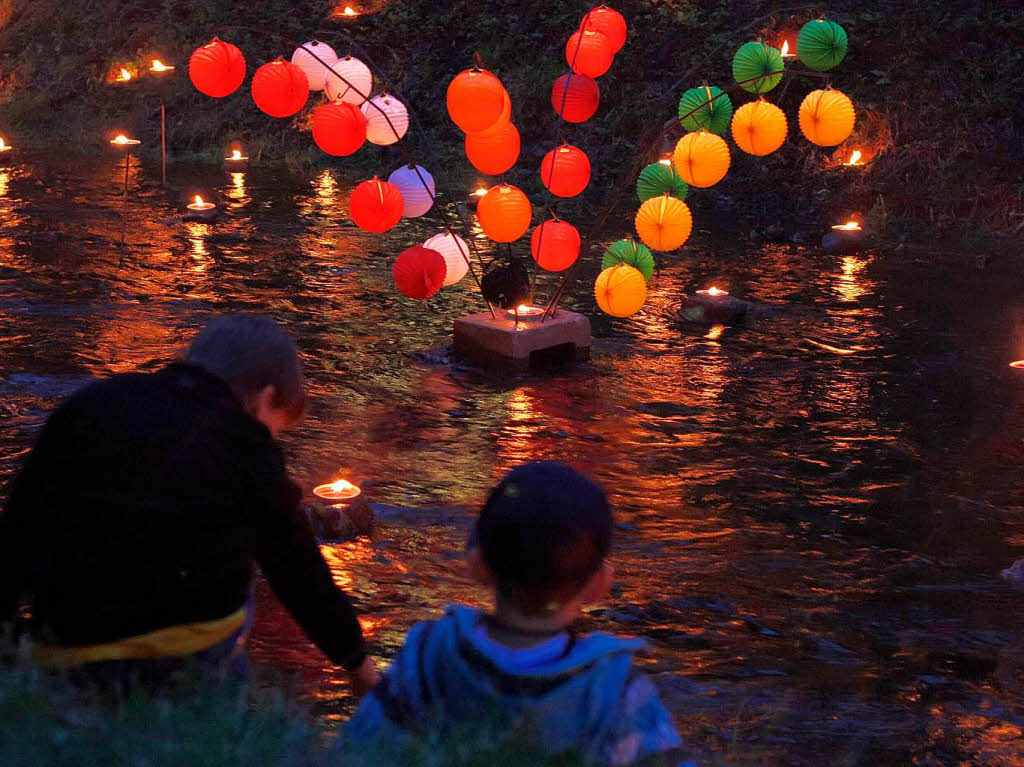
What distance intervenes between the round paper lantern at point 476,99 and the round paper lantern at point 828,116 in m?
2.32

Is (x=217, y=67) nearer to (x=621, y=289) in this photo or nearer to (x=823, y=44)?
(x=621, y=289)

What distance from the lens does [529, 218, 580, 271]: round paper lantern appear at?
8352mm

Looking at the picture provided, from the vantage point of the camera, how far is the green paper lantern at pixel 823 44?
8.34 metres

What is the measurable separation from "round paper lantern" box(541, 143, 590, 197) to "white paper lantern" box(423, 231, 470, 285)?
2.49ft

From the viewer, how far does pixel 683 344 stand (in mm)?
9625

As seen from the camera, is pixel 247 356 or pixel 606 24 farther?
pixel 606 24

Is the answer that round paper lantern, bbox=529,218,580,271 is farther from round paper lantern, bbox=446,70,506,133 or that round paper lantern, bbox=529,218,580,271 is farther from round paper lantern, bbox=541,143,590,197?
round paper lantern, bbox=446,70,506,133

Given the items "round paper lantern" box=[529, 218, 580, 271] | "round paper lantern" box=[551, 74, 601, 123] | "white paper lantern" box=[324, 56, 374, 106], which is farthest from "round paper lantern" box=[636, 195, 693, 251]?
"white paper lantern" box=[324, 56, 374, 106]

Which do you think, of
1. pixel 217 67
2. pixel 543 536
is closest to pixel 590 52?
pixel 217 67

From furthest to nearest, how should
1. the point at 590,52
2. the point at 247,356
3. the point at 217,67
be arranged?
the point at 217,67 → the point at 590,52 → the point at 247,356

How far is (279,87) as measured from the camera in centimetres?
812

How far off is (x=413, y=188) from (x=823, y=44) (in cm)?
306

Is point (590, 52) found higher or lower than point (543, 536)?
higher

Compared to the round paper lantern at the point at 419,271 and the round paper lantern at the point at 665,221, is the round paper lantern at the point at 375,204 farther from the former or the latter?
the round paper lantern at the point at 665,221
